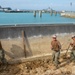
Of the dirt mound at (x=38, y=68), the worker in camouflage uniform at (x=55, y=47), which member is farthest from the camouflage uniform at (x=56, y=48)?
the dirt mound at (x=38, y=68)

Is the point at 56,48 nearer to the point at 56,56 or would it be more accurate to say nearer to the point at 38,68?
the point at 56,56

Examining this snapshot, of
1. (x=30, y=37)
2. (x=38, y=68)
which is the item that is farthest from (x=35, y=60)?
(x=30, y=37)

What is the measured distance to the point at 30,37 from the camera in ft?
45.5

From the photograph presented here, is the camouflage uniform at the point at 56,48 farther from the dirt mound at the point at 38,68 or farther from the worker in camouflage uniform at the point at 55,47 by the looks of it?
the dirt mound at the point at 38,68

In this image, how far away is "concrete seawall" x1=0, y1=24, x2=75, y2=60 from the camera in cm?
1316

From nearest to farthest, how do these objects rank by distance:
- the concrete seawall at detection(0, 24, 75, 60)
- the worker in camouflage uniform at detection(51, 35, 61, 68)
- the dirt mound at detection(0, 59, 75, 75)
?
the dirt mound at detection(0, 59, 75, 75)
the worker in camouflage uniform at detection(51, 35, 61, 68)
the concrete seawall at detection(0, 24, 75, 60)

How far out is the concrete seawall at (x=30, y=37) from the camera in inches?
518

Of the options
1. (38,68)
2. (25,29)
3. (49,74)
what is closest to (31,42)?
(25,29)

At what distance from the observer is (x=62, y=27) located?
587 inches

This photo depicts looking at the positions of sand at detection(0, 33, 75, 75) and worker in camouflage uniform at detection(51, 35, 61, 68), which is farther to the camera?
worker in camouflage uniform at detection(51, 35, 61, 68)

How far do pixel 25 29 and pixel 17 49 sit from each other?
128 cm

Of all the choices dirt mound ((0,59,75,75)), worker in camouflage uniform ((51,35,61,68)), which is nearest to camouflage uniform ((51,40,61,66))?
worker in camouflage uniform ((51,35,61,68))

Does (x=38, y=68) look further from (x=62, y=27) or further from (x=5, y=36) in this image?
(x=62, y=27)

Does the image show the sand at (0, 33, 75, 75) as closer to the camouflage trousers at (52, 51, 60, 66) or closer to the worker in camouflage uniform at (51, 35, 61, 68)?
the camouflage trousers at (52, 51, 60, 66)
